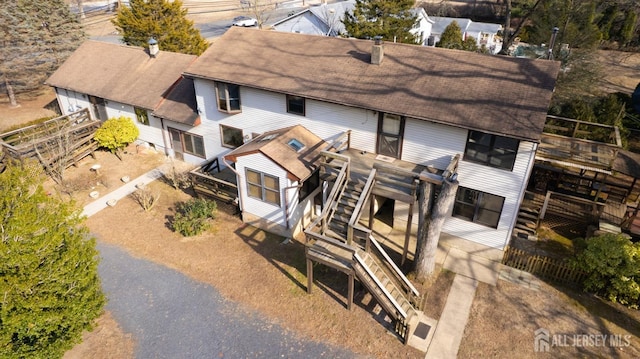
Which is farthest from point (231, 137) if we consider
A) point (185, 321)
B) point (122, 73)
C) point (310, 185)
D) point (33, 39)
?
point (33, 39)

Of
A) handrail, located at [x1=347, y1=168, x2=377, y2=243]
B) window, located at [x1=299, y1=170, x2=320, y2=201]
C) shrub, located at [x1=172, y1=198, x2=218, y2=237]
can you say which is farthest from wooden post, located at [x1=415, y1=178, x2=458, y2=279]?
shrub, located at [x1=172, y1=198, x2=218, y2=237]

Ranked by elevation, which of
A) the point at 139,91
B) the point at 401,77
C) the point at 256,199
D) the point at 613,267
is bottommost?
the point at 613,267

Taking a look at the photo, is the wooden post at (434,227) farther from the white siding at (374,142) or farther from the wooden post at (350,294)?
the wooden post at (350,294)

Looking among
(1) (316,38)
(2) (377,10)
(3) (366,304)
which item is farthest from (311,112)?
(2) (377,10)

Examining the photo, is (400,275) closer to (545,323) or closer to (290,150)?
(545,323)

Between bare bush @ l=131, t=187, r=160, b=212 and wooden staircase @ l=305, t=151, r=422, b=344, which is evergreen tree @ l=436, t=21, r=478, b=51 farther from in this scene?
bare bush @ l=131, t=187, r=160, b=212

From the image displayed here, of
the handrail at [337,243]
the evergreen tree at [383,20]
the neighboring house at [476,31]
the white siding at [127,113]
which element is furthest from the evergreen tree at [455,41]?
the handrail at [337,243]

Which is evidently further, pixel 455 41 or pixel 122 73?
pixel 455 41
